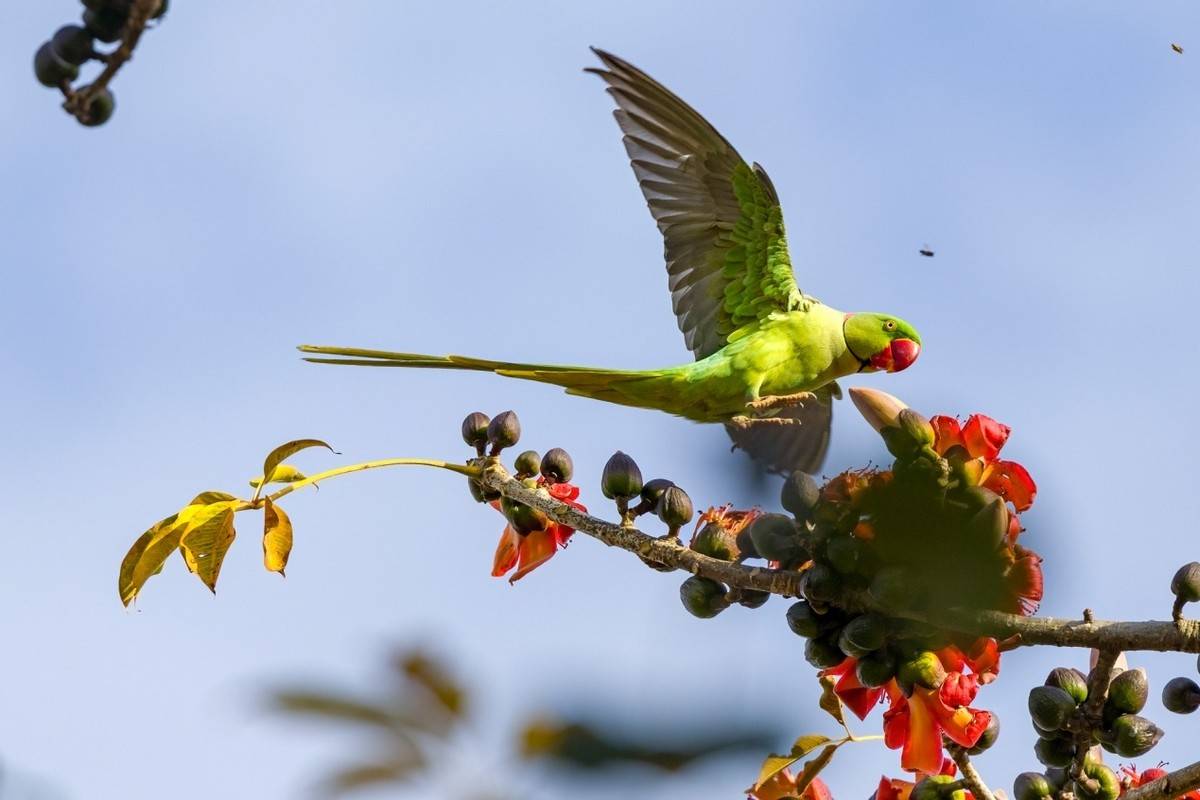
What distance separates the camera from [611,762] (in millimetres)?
557

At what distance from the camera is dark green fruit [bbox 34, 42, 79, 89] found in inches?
47.2

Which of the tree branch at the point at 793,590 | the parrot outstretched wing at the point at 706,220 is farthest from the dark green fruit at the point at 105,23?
the parrot outstretched wing at the point at 706,220

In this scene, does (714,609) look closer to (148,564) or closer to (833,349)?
(148,564)

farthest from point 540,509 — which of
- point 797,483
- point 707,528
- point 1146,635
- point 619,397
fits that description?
point 619,397

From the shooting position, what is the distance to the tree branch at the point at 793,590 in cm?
198

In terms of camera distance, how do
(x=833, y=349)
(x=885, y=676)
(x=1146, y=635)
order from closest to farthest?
Answer: (x=1146, y=635), (x=885, y=676), (x=833, y=349)

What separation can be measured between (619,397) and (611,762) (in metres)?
4.92

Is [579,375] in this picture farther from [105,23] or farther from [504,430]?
[105,23]

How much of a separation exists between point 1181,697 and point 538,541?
1618 millimetres

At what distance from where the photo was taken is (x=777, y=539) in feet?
8.38

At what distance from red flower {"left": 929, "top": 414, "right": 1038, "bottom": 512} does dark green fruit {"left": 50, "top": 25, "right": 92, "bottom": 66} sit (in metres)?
1.57

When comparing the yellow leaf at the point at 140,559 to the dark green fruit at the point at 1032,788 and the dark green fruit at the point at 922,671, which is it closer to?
the dark green fruit at the point at 922,671

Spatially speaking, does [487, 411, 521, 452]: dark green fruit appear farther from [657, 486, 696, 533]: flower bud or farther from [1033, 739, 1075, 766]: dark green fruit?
[1033, 739, 1075, 766]: dark green fruit

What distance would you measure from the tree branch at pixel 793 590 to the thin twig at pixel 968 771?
22.9 inches
